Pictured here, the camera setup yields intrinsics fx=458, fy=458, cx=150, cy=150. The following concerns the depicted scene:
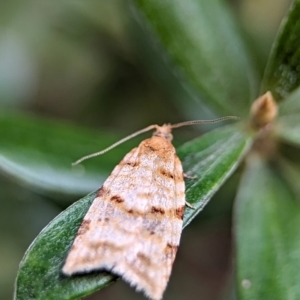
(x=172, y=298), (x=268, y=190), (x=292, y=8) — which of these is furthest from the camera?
(x=172, y=298)

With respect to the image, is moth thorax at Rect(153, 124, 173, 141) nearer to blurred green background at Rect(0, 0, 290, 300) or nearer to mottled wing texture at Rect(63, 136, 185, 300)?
mottled wing texture at Rect(63, 136, 185, 300)

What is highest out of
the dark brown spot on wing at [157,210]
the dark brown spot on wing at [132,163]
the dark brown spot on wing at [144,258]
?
the dark brown spot on wing at [132,163]

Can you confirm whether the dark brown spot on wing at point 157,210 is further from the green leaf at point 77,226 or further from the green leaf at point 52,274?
the green leaf at point 52,274

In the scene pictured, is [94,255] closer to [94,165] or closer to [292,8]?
[94,165]

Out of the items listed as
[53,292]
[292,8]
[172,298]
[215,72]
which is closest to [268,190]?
[215,72]

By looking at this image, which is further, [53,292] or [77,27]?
[77,27]

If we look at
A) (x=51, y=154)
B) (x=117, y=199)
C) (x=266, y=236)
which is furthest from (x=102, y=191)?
(x=266, y=236)

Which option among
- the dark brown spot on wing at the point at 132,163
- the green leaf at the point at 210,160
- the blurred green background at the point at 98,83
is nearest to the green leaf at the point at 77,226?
the green leaf at the point at 210,160
